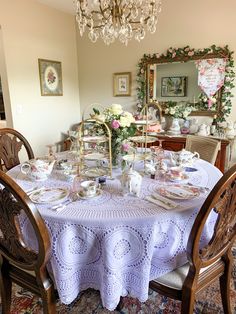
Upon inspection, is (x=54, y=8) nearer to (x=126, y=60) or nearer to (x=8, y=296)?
(x=126, y=60)

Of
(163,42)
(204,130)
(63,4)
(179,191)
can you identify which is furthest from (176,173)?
(63,4)

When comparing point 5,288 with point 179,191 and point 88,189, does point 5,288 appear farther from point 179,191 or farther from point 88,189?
point 179,191

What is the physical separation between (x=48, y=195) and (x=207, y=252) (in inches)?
35.0

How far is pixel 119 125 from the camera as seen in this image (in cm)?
171

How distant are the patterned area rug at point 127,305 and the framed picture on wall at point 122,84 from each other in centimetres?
309

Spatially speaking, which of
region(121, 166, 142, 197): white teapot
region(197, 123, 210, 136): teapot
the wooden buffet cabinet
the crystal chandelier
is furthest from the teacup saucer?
region(197, 123, 210, 136): teapot

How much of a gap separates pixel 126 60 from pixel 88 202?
10.4ft

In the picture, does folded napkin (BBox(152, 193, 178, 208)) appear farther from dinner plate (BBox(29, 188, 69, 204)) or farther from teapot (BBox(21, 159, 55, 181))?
teapot (BBox(21, 159, 55, 181))

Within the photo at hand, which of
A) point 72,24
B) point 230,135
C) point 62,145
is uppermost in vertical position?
point 72,24

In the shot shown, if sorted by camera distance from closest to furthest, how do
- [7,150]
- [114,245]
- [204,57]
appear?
[114,245] → [7,150] → [204,57]

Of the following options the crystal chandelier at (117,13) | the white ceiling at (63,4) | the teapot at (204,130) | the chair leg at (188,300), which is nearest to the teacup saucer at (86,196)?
the chair leg at (188,300)

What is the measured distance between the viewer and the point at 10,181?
100cm

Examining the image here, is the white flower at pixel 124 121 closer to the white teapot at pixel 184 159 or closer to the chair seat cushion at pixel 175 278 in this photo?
the white teapot at pixel 184 159

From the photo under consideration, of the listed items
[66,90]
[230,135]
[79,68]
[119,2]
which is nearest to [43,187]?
[119,2]
